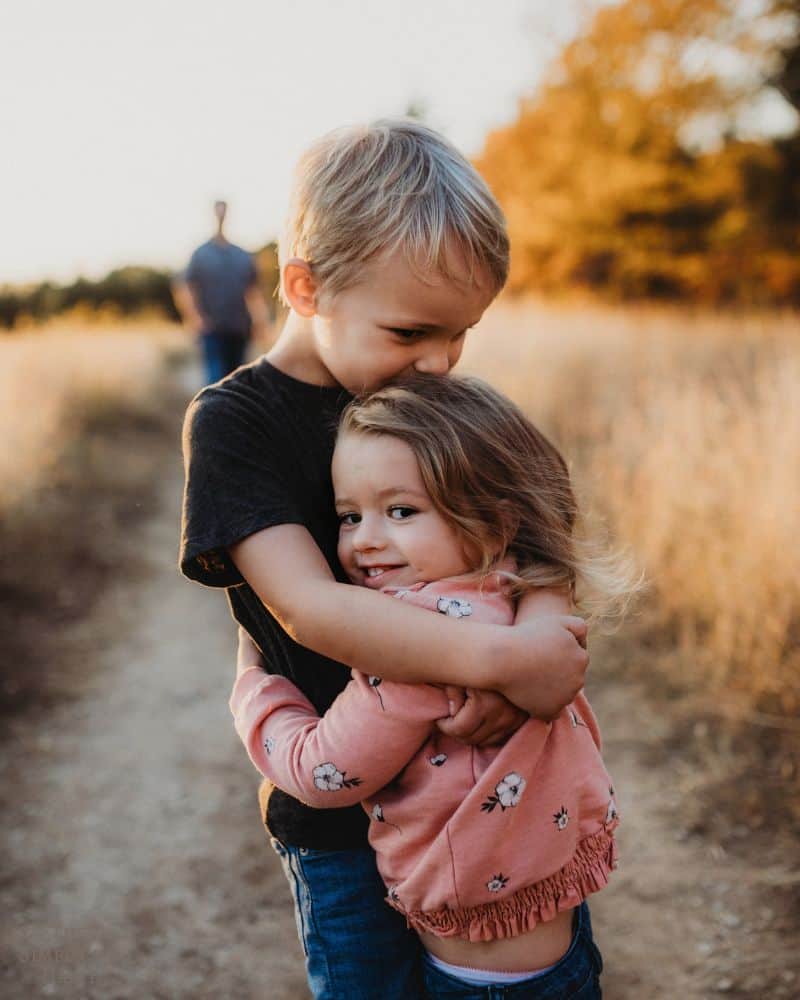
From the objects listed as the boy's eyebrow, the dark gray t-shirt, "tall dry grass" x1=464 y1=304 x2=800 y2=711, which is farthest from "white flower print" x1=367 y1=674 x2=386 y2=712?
Result: the dark gray t-shirt

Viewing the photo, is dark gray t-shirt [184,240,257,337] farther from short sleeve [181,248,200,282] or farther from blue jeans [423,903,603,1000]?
blue jeans [423,903,603,1000]

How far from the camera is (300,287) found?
1331mm

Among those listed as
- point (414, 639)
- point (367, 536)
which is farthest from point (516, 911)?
point (367, 536)

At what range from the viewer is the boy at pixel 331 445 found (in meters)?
1.18

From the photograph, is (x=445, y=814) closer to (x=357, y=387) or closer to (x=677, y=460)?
(x=357, y=387)

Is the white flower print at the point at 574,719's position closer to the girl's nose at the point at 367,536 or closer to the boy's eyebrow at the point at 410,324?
the girl's nose at the point at 367,536

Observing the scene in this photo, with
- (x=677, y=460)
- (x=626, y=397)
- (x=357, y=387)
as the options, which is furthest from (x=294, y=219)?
(x=626, y=397)

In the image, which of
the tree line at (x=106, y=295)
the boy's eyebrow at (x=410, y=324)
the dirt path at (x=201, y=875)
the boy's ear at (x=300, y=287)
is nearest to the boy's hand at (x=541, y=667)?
the boy's eyebrow at (x=410, y=324)

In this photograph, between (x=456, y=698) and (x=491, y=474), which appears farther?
(x=491, y=474)

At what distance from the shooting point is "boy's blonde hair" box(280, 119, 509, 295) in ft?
4.07

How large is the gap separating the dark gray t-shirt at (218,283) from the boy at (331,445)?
5.63 m

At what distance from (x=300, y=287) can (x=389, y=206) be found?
0.62ft

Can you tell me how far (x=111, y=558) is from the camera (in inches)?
218

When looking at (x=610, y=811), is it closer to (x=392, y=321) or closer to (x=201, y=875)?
(x=392, y=321)
